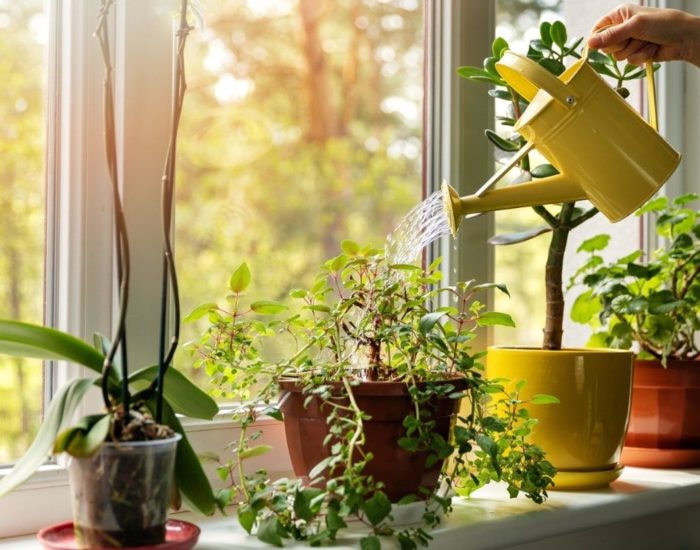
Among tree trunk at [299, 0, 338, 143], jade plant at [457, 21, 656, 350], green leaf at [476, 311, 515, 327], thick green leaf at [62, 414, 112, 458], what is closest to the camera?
thick green leaf at [62, 414, 112, 458]

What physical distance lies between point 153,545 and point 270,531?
16 cm

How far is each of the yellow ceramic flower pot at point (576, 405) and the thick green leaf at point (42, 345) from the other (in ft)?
2.03

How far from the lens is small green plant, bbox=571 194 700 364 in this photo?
4.82 feet

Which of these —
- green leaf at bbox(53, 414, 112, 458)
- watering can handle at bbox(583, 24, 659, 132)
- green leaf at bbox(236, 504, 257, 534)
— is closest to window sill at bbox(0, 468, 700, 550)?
green leaf at bbox(236, 504, 257, 534)

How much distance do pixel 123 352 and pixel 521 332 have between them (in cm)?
98

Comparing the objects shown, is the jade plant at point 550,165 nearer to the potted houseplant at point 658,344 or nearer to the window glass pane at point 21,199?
the potted houseplant at point 658,344

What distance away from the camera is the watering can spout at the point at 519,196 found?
40.9 inches

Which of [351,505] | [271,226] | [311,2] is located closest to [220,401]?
[271,226]

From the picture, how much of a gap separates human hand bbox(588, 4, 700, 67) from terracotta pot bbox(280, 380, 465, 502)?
0.51 metres

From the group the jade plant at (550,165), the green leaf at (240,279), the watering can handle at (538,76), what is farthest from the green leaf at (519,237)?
the green leaf at (240,279)

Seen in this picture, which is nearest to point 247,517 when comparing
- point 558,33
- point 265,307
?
point 265,307

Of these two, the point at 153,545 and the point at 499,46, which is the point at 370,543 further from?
the point at 499,46

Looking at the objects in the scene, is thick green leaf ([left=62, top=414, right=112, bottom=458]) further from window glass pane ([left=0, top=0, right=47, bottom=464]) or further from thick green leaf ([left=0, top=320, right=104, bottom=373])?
window glass pane ([left=0, top=0, right=47, bottom=464])

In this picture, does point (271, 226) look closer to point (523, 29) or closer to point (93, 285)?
point (93, 285)
